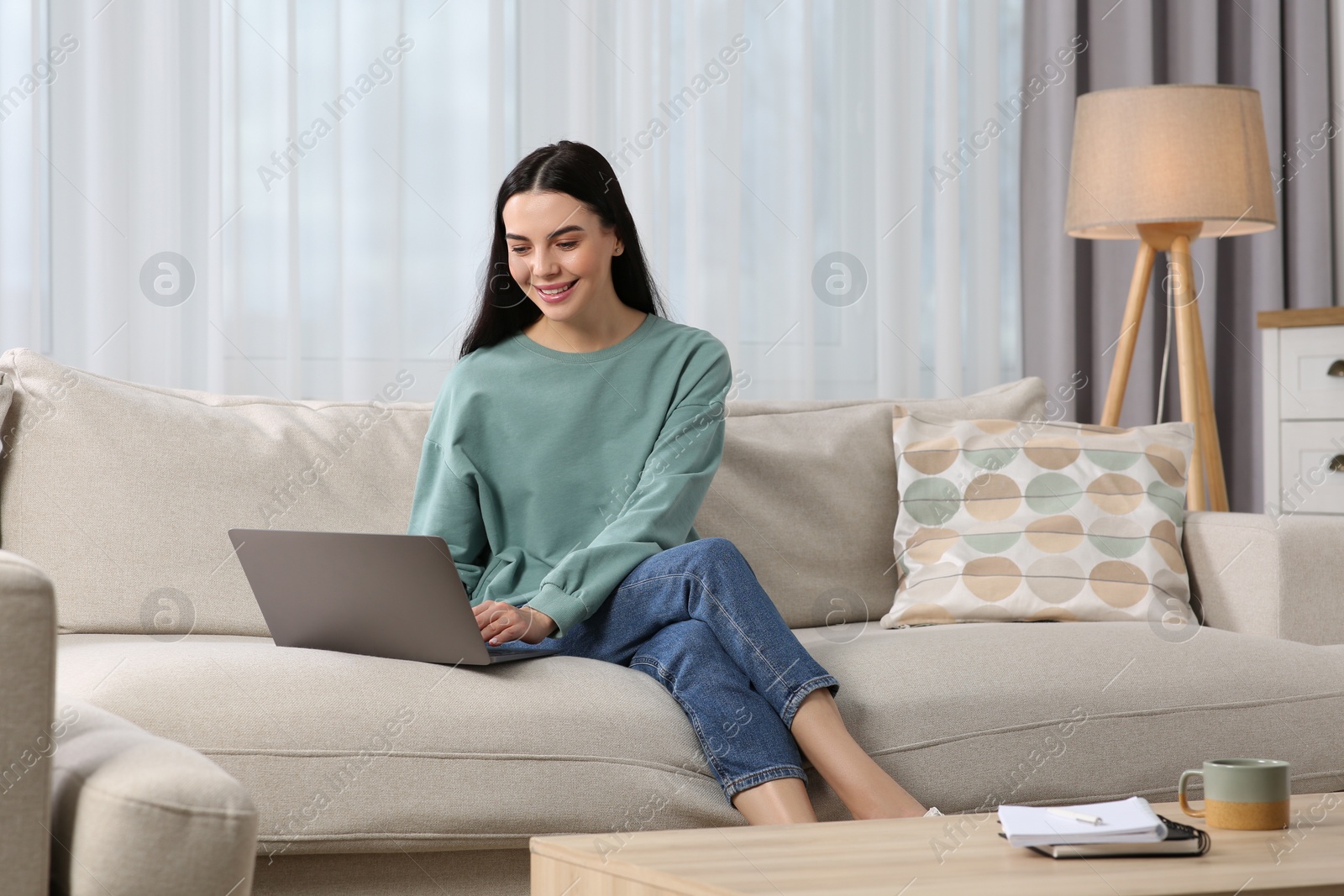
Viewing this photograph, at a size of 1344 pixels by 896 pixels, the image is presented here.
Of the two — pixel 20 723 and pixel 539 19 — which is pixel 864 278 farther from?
pixel 20 723

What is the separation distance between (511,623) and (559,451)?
0.35 metres

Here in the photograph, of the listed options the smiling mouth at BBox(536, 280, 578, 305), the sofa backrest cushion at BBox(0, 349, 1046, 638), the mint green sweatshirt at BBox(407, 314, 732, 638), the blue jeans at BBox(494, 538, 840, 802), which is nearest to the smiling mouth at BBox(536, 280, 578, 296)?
the smiling mouth at BBox(536, 280, 578, 305)

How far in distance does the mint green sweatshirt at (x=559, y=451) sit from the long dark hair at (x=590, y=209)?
0.23ft

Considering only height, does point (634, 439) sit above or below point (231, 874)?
above

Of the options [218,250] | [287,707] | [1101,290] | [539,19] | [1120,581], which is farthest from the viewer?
[1101,290]

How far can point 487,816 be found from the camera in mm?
1374

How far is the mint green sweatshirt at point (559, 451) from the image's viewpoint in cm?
182

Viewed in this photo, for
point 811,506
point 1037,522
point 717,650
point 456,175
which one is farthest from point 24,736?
point 456,175

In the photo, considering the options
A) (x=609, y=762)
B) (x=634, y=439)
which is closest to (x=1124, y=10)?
(x=634, y=439)

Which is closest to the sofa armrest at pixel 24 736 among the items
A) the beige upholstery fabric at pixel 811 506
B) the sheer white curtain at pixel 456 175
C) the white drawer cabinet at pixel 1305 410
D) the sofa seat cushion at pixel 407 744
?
the sofa seat cushion at pixel 407 744

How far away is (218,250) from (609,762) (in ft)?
4.84

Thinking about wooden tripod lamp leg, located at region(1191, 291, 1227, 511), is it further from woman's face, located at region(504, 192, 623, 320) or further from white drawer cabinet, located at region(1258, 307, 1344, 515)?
woman's face, located at region(504, 192, 623, 320)

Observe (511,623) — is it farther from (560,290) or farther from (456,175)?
(456,175)

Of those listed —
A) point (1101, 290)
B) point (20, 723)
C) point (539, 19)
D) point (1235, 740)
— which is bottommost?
point (1235, 740)
